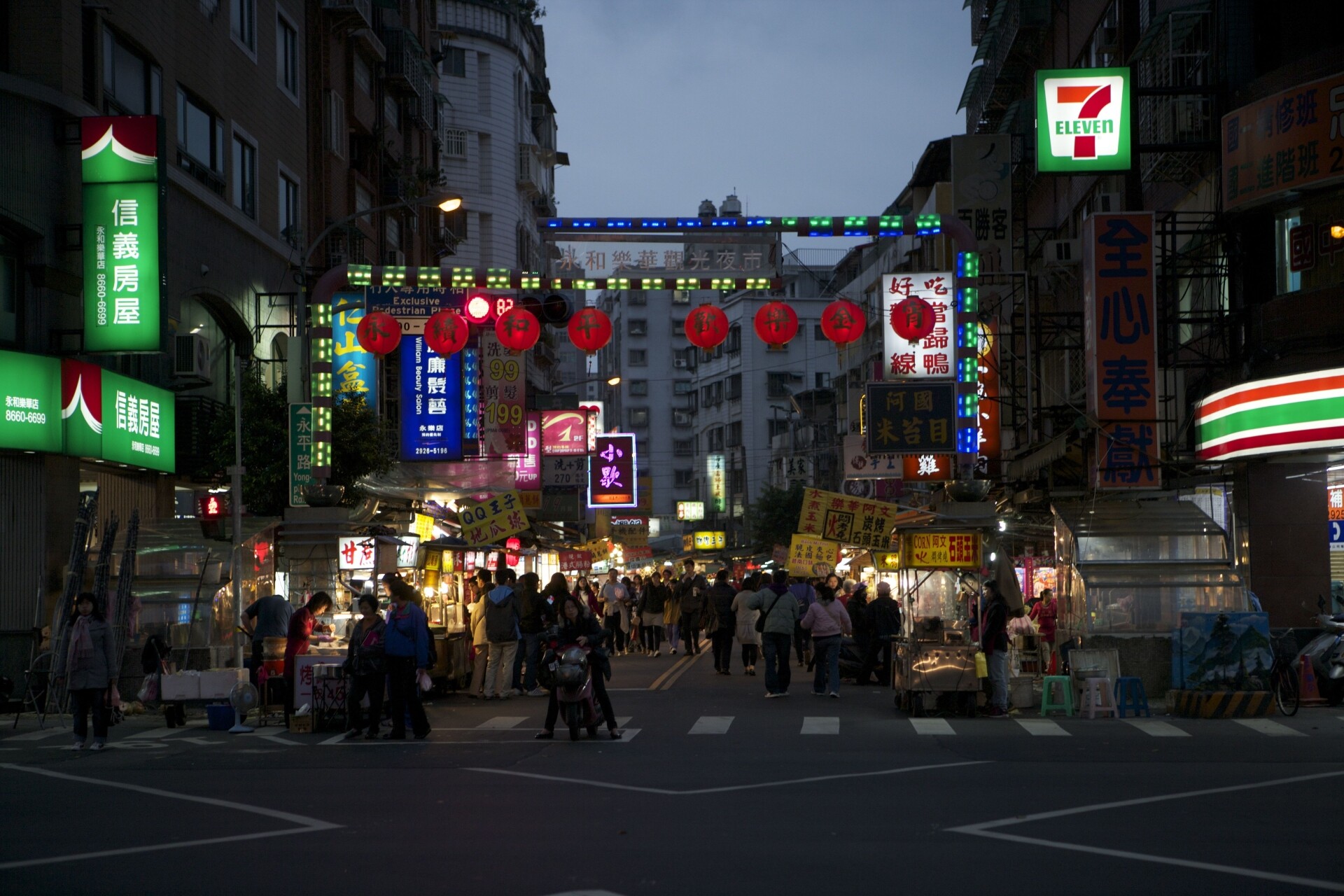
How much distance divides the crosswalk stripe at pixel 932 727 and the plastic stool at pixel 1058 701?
157 centimetres

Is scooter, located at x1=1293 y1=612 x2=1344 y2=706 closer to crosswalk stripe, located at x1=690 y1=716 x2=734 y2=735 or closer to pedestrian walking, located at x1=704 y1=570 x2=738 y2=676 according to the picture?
crosswalk stripe, located at x1=690 y1=716 x2=734 y2=735

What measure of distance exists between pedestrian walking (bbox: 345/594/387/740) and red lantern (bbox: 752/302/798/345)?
8.13m

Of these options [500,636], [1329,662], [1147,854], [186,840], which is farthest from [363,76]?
[1147,854]

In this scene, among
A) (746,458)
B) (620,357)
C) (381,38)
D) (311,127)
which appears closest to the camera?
(311,127)

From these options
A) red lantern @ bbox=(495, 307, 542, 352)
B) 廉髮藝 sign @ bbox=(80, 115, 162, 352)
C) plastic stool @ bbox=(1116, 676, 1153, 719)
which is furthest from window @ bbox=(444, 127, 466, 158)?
plastic stool @ bbox=(1116, 676, 1153, 719)

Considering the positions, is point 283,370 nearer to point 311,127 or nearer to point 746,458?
point 311,127

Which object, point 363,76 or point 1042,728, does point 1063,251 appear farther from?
point 363,76

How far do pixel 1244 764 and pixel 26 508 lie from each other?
1674cm

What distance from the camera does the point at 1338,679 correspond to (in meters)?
20.2

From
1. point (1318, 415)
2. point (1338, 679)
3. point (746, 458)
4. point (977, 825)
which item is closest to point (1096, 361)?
point (1318, 415)

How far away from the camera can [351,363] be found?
29484mm

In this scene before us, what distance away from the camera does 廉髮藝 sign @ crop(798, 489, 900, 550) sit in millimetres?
24922

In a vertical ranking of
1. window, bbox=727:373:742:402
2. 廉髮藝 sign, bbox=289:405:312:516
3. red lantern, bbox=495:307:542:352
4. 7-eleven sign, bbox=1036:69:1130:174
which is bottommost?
廉髮藝 sign, bbox=289:405:312:516

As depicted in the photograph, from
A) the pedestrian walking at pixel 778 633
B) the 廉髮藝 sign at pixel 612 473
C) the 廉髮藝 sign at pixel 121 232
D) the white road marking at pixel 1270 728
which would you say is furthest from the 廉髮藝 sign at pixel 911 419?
the 廉髮藝 sign at pixel 612 473
